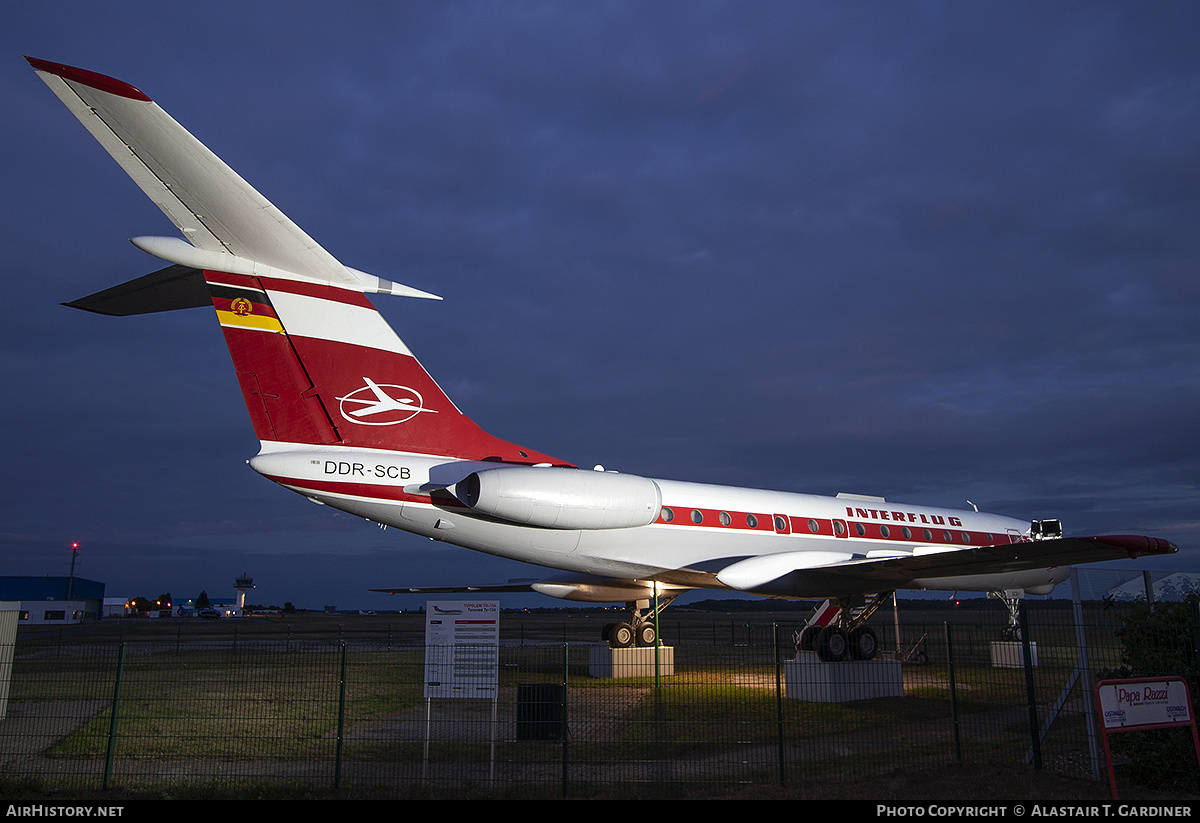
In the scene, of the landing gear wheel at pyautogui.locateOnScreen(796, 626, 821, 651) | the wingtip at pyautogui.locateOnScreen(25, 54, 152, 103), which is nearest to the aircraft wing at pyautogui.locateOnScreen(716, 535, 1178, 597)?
the landing gear wheel at pyautogui.locateOnScreen(796, 626, 821, 651)

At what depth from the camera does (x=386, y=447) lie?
34.1 feet

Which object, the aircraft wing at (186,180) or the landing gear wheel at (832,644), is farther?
the landing gear wheel at (832,644)

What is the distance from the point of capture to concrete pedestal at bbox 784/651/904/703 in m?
11.7

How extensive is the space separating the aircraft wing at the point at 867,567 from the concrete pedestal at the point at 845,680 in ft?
4.88

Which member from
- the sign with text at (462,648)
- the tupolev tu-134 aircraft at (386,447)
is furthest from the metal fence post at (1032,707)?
the sign with text at (462,648)

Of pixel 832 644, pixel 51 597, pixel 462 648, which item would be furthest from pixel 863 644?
pixel 51 597

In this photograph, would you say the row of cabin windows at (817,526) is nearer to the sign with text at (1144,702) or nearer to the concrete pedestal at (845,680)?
the concrete pedestal at (845,680)

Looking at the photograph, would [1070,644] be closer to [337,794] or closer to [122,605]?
[337,794]

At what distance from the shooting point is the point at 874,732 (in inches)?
367

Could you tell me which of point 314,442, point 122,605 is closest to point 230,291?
point 314,442

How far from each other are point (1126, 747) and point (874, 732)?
2969 mm

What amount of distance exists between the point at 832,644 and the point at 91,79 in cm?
1317

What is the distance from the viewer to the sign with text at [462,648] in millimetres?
7637

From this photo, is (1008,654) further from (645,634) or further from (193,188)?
(193,188)
